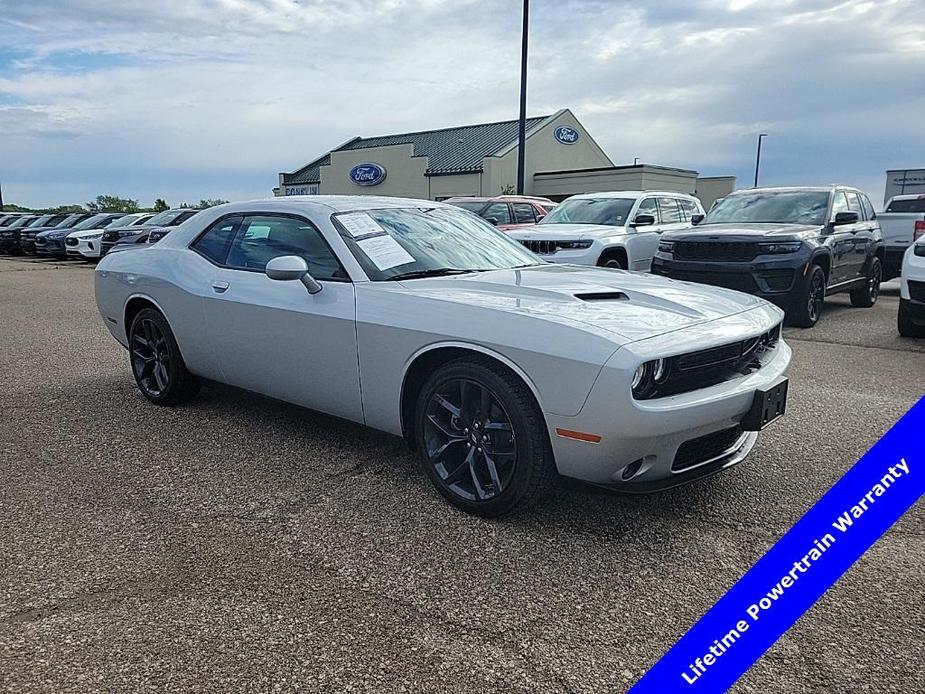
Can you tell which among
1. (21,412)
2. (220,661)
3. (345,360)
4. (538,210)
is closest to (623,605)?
(220,661)

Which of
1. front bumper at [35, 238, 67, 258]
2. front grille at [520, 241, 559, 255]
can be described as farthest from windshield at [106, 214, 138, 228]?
front grille at [520, 241, 559, 255]

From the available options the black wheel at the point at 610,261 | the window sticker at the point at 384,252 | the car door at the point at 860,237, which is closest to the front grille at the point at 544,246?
the black wheel at the point at 610,261

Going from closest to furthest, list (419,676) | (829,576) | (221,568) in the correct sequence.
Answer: (829,576) < (419,676) < (221,568)

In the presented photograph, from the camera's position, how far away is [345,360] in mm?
3729

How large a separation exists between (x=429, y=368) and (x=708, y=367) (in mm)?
1238

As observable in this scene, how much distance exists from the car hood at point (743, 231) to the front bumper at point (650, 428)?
5888 millimetres

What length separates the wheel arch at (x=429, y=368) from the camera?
305 cm

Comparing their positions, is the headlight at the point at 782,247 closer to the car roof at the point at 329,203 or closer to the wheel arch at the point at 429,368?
the car roof at the point at 329,203

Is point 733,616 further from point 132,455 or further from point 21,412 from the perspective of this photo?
point 21,412

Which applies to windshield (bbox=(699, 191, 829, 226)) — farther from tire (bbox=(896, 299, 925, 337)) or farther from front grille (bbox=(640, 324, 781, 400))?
front grille (bbox=(640, 324, 781, 400))

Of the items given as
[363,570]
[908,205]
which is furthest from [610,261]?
[908,205]

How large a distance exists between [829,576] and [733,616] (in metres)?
0.17

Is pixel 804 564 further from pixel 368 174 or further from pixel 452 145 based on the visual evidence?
pixel 452 145

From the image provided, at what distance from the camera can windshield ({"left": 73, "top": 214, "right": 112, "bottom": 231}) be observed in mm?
23344
